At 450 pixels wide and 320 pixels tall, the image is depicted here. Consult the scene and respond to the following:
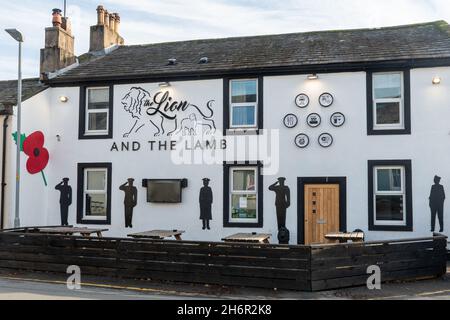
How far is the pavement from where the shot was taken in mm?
8117

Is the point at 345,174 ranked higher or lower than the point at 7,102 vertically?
lower

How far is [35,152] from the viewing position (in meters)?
14.3

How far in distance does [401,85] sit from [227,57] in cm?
559

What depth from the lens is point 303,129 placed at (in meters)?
13.1

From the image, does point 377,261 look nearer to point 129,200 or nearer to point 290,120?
point 290,120

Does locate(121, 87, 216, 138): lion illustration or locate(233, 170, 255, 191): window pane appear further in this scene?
locate(121, 87, 216, 138): lion illustration

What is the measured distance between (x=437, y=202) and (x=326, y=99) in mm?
4124

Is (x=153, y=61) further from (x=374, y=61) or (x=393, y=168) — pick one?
(x=393, y=168)

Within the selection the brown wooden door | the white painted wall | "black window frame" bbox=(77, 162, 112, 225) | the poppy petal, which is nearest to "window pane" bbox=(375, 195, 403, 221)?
the white painted wall

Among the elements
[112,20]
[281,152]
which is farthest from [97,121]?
[281,152]

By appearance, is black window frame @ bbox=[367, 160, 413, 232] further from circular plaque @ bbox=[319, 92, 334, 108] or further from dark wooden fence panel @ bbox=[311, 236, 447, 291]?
dark wooden fence panel @ bbox=[311, 236, 447, 291]

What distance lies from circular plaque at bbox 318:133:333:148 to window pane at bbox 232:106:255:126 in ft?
6.94

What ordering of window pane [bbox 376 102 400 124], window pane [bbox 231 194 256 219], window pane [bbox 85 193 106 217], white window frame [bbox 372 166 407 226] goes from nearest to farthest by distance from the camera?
white window frame [bbox 372 166 407 226], window pane [bbox 376 102 400 124], window pane [bbox 231 194 256 219], window pane [bbox 85 193 106 217]

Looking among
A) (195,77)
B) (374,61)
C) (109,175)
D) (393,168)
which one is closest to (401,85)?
(374,61)
